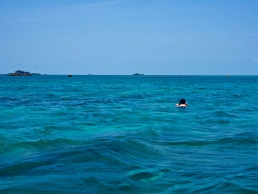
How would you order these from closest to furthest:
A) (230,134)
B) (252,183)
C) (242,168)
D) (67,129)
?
(252,183) → (242,168) → (230,134) → (67,129)

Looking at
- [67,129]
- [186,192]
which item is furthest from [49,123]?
[186,192]

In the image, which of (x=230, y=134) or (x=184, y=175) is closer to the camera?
(x=184, y=175)

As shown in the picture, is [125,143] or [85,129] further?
[85,129]

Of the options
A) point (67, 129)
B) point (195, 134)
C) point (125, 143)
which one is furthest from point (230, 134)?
point (67, 129)

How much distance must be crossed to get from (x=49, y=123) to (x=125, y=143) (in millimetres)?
7966

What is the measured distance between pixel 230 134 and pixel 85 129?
7730mm

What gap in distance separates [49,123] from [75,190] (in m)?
12.2

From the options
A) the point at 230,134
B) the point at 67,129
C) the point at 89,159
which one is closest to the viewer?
the point at 89,159

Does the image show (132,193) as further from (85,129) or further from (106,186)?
(85,129)

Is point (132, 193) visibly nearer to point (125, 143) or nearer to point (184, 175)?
point (184, 175)

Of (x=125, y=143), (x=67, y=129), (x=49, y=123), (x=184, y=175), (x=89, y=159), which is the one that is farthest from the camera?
(x=49, y=123)

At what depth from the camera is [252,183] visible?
8.76 meters

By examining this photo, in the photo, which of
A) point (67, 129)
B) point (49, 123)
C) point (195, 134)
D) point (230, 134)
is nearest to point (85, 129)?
point (67, 129)

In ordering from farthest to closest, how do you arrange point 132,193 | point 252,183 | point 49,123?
1. point 49,123
2. point 252,183
3. point 132,193
